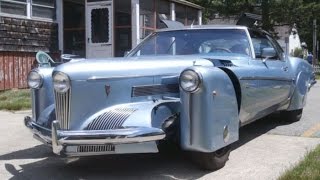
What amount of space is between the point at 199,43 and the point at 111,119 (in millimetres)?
2316

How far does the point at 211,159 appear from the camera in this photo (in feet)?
17.3

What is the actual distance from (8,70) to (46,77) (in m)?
9.10

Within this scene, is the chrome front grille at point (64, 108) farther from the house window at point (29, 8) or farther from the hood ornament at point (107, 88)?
the house window at point (29, 8)

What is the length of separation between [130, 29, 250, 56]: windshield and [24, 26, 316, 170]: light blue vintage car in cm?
63

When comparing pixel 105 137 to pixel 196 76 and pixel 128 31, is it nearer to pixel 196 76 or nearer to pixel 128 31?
pixel 196 76

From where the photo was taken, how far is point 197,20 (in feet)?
69.6

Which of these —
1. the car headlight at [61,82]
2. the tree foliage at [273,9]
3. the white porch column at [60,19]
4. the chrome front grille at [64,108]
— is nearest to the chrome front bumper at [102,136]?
the chrome front grille at [64,108]

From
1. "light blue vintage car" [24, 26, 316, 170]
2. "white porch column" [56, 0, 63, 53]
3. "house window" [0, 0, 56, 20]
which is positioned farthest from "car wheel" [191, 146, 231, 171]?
"white porch column" [56, 0, 63, 53]

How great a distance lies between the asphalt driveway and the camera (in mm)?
5414

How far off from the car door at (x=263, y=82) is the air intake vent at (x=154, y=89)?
0.96 m

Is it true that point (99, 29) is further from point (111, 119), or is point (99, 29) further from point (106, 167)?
point (111, 119)

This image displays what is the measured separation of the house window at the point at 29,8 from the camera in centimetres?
1466

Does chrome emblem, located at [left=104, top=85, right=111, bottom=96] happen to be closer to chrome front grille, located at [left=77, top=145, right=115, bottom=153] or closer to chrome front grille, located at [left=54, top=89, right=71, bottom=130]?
chrome front grille, located at [left=54, top=89, right=71, bottom=130]

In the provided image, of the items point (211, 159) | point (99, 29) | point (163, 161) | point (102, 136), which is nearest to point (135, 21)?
point (99, 29)
